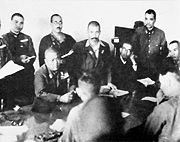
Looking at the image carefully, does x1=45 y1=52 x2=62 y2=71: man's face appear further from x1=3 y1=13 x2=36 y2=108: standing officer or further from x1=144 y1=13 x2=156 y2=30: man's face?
x1=144 y1=13 x2=156 y2=30: man's face

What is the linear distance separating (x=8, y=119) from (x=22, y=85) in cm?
20

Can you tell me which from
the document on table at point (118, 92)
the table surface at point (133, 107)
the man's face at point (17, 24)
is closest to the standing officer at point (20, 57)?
the man's face at point (17, 24)

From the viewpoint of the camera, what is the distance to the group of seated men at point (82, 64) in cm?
198

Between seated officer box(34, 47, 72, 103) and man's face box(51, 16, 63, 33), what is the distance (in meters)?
0.11

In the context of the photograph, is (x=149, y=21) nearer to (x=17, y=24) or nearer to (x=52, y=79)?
(x=52, y=79)

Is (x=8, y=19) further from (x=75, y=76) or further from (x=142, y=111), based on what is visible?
(x=142, y=111)

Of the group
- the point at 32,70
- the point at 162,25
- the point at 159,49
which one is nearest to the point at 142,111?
→ the point at 159,49

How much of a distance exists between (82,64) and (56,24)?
0.28m

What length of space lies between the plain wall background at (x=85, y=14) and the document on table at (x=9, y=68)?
10 centimetres

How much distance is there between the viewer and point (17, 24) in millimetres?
1994

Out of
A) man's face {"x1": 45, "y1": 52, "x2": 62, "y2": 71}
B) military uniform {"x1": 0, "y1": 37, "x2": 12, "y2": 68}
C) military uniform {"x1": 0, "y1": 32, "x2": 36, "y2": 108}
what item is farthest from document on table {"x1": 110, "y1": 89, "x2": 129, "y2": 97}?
military uniform {"x1": 0, "y1": 37, "x2": 12, "y2": 68}

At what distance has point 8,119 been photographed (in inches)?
76.9

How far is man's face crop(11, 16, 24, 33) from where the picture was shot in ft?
6.52

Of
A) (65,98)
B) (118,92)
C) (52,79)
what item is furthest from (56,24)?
(118,92)
